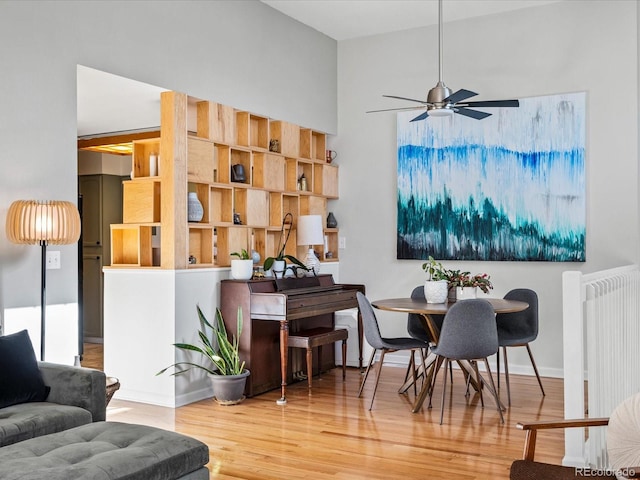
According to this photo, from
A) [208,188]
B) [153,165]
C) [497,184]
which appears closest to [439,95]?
[497,184]

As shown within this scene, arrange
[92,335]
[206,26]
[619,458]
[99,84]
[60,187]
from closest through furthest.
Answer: [619,458] → [60,187] → [99,84] → [206,26] → [92,335]

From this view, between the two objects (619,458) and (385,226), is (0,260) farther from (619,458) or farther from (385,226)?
(385,226)

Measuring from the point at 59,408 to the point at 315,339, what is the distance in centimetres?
259

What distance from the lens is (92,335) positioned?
8570 mm

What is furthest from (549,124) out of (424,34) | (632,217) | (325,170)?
(325,170)

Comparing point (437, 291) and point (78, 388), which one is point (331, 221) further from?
point (78, 388)

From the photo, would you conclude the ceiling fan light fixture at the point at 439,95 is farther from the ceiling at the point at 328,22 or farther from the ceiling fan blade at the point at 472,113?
the ceiling at the point at 328,22

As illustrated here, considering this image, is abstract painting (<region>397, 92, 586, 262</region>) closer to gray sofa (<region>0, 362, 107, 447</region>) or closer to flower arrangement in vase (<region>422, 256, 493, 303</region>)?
flower arrangement in vase (<region>422, 256, 493, 303</region>)

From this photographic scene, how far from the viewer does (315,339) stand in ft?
18.4

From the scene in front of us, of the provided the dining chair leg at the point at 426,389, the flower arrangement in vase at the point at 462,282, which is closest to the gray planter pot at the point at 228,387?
the dining chair leg at the point at 426,389

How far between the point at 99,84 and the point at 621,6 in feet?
14.6

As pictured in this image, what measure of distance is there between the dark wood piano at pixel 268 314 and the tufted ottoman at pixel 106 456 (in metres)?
2.31

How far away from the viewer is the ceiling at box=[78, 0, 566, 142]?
5.55 meters

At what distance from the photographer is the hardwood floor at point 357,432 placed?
3760mm
